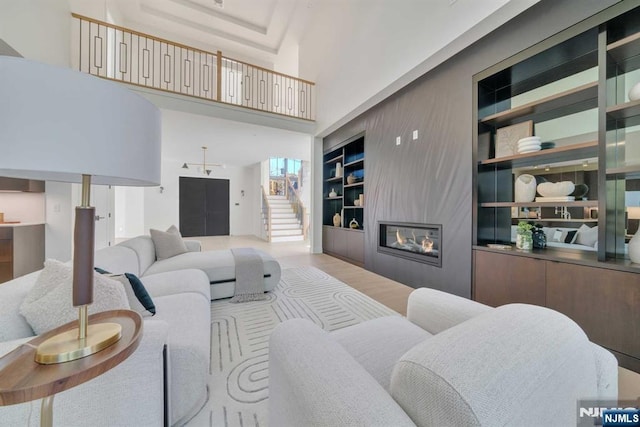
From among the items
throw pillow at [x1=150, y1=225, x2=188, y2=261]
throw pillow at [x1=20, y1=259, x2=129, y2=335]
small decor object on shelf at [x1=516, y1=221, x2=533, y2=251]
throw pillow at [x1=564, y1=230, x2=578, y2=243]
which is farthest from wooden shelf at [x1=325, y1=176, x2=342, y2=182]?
throw pillow at [x1=20, y1=259, x2=129, y2=335]

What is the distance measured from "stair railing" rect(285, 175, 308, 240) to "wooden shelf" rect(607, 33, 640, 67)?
710 centimetres

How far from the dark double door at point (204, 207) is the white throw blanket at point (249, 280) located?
21.2ft

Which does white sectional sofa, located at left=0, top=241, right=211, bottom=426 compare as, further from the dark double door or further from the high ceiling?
the dark double door

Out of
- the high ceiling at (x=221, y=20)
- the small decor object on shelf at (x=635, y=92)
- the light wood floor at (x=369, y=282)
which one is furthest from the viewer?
the high ceiling at (x=221, y=20)

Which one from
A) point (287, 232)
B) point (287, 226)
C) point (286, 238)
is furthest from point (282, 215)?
point (286, 238)

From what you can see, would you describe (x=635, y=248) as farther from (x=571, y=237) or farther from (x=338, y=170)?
(x=338, y=170)

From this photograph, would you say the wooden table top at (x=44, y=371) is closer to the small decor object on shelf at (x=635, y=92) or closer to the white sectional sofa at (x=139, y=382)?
the white sectional sofa at (x=139, y=382)

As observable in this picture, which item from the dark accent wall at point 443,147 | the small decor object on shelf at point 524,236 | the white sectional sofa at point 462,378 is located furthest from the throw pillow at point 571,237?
the white sectional sofa at point 462,378

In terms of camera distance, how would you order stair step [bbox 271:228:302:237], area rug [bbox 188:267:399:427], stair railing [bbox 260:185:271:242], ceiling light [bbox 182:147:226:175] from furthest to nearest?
stair step [bbox 271:228:302:237] < stair railing [bbox 260:185:271:242] < ceiling light [bbox 182:147:226:175] < area rug [bbox 188:267:399:427]

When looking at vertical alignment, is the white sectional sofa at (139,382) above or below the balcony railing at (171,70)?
below

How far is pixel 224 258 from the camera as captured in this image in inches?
117

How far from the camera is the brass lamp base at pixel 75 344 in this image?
23.8 inches

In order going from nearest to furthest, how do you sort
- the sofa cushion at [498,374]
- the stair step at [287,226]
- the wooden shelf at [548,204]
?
the sofa cushion at [498,374]
the wooden shelf at [548,204]
the stair step at [287,226]

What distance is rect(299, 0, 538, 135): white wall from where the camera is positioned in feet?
7.70
